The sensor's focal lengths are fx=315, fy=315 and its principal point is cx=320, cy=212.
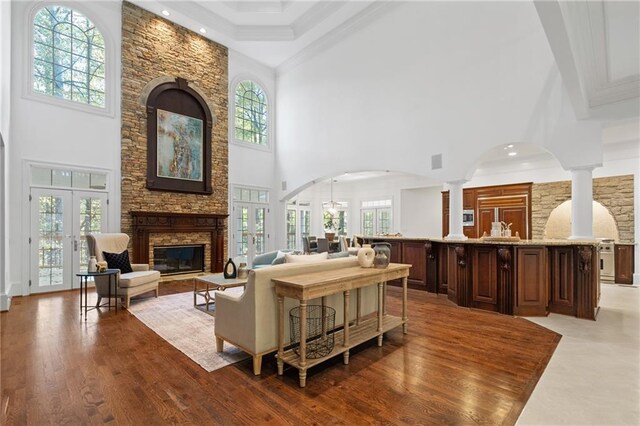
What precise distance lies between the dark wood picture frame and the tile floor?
24.8ft

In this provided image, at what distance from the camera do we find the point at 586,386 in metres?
2.54

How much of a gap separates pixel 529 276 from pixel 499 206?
524 centimetres

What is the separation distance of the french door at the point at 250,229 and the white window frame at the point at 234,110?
5.88 feet

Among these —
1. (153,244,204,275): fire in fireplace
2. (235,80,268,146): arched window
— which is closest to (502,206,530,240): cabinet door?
(235,80,268,146): arched window

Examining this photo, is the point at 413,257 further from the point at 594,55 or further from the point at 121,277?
the point at 121,277

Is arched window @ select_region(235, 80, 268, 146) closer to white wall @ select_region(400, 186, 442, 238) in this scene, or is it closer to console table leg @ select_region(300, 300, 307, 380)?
white wall @ select_region(400, 186, 442, 238)

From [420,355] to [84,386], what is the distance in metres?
2.91

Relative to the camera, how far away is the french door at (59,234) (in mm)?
5844

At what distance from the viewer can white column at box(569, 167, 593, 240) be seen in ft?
15.7

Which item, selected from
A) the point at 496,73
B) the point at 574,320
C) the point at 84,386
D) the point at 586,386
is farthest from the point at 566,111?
the point at 84,386

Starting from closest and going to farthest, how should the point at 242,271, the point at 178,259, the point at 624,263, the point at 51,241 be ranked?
the point at 242,271 < the point at 51,241 < the point at 624,263 < the point at 178,259

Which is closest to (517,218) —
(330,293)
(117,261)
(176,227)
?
(330,293)

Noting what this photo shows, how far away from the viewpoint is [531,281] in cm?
448

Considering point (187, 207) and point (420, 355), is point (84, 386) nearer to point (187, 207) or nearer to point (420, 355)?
point (420, 355)
